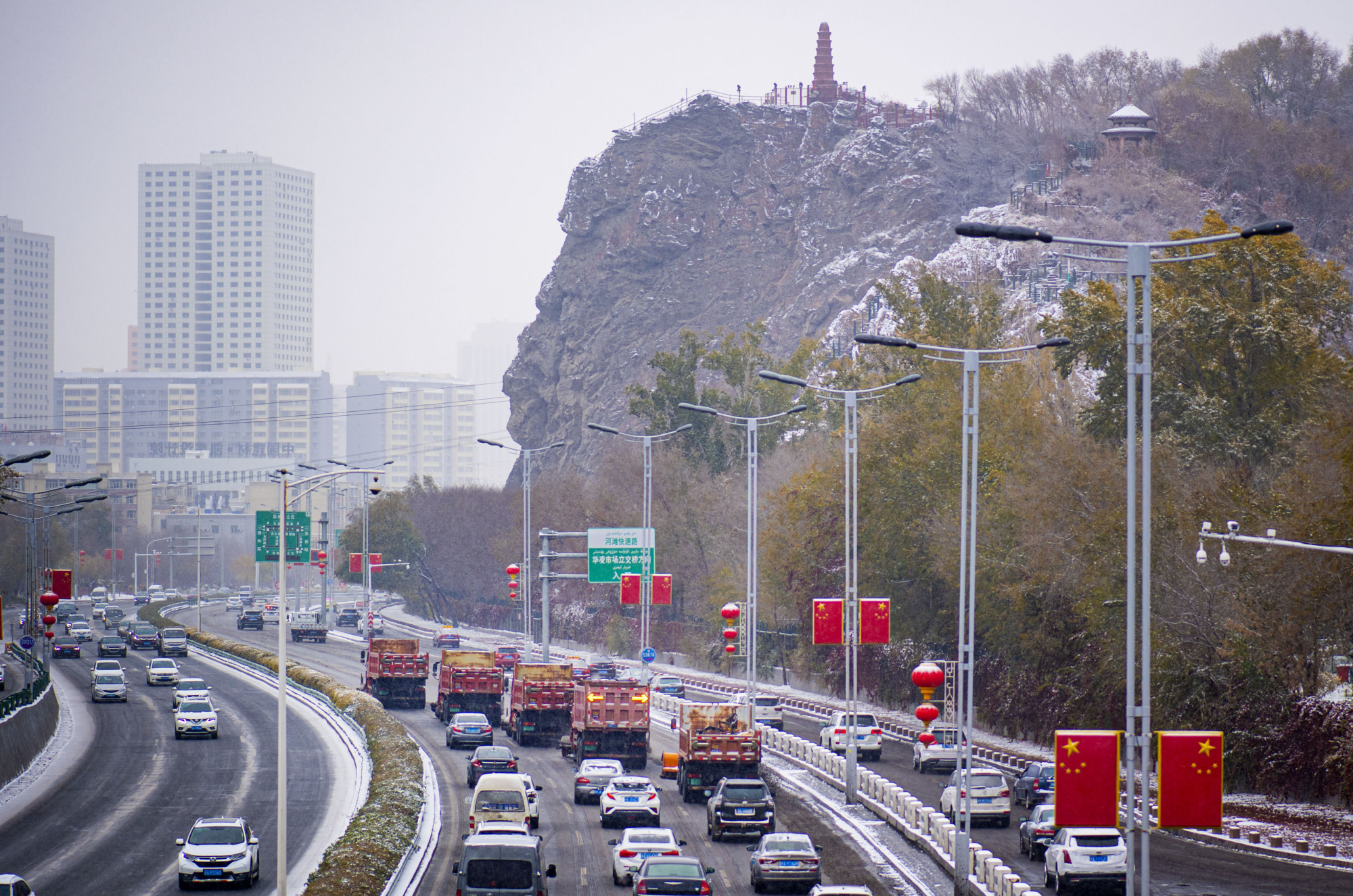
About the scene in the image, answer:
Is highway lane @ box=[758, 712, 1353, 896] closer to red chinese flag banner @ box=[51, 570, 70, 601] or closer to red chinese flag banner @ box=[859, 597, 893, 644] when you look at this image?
red chinese flag banner @ box=[859, 597, 893, 644]

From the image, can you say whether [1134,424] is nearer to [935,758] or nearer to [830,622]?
[830,622]

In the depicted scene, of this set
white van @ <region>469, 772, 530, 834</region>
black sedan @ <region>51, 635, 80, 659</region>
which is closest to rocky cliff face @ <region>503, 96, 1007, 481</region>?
black sedan @ <region>51, 635, 80, 659</region>

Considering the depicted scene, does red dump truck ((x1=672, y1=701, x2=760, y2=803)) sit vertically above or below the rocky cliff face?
below

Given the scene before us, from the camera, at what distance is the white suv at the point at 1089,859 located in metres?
28.9

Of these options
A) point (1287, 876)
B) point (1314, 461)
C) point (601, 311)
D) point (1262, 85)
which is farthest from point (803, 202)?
point (1287, 876)

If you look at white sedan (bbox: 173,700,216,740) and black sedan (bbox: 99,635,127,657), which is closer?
white sedan (bbox: 173,700,216,740)

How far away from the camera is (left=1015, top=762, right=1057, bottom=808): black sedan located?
40062 millimetres

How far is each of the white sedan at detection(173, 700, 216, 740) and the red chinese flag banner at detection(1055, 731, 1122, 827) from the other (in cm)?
4262

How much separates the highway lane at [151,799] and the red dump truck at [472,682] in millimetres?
5788

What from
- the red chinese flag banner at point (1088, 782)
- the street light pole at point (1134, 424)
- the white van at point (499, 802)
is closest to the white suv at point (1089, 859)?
the red chinese flag banner at point (1088, 782)

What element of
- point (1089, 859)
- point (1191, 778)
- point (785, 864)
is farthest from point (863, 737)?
point (1191, 778)

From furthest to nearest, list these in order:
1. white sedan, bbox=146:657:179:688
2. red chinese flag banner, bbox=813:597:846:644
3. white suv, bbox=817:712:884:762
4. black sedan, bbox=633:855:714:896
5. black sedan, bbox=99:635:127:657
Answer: black sedan, bbox=99:635:127:657 < white sedan, bbox=146:657:179:688 < white suv, bbox=817:712:884:762 < red chinese flag banner, bbox=813:597:846:644 < black sedan, bbox=633:855:714:896

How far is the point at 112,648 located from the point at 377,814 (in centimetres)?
6357

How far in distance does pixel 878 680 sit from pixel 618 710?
25.9m
